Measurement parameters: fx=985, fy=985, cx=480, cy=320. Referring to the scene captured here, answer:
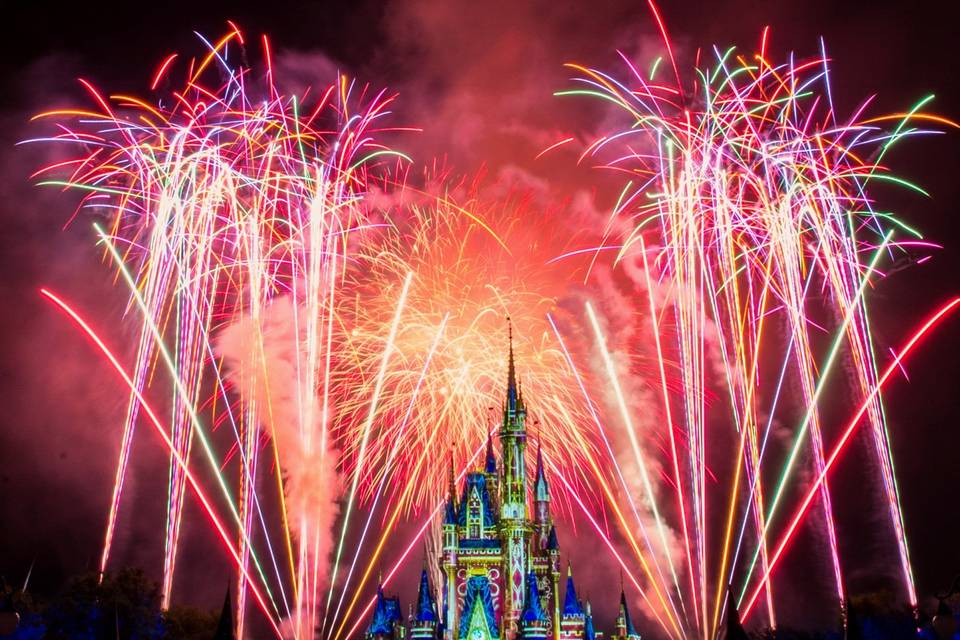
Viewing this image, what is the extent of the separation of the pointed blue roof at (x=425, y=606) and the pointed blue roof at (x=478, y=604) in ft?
7.80

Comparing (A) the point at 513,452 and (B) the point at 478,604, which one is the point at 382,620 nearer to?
(B) the point at 478,604

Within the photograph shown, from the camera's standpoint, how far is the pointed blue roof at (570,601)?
6912 cm

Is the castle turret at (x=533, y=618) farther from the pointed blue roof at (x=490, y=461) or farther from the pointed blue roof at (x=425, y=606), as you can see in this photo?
the pointed blue roof at (x=490, y=461)

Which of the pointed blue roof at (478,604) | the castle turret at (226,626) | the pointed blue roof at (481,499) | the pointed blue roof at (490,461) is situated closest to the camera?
the castle turret at (226,626)

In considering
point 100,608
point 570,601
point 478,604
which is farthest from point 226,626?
point 570,601

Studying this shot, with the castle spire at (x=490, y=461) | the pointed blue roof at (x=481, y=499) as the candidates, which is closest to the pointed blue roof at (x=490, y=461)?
the castle spire at (x=490, y=461)

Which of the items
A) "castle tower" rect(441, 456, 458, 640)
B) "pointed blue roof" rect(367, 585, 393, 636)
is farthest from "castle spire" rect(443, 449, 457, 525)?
"pointed blue roof" rect(367, 585, 393, 636)

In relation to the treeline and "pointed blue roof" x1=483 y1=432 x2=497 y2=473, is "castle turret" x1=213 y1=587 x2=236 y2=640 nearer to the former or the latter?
the treeline

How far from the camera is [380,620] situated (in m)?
70.1

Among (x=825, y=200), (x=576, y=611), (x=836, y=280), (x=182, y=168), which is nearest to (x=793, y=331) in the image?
(x=836, y=280)

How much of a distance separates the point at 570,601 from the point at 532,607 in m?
5.33

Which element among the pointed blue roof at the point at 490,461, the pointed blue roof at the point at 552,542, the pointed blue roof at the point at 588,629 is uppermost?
the pointed blue roof at the point at 490,461

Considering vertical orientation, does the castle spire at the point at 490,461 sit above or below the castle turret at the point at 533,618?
above

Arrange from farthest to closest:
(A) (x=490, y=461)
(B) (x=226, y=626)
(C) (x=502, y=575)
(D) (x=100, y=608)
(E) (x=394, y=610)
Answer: (A) (x=490, y=461) < (E) (x=394, y=610) < (C) (x=502, y=575) < (D) (x=100, y=608) < (B) (x=226, y=626)
